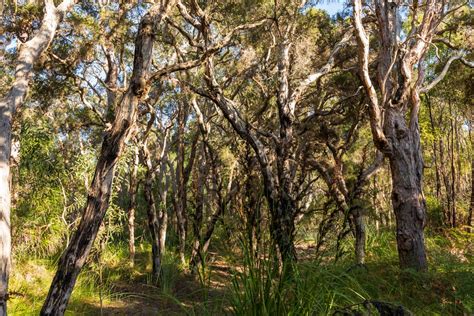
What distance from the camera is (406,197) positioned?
5.84 m

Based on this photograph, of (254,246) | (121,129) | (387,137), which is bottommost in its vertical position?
(254,246)

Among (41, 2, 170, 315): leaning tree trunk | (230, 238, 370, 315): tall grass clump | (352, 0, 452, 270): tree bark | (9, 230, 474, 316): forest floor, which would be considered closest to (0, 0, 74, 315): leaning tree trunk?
(9, 230, 474, 316): forest floor

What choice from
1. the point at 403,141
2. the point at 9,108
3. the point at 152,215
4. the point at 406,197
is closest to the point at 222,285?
the point at 406,197

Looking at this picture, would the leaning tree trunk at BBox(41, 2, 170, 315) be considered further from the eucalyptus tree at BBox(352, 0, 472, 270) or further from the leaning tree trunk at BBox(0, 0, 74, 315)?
A: the eucalyptus tree at BBox(352, 0, 472, 270)

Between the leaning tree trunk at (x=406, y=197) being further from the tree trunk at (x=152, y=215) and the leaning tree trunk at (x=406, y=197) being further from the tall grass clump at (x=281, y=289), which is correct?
the tree trunk at (x=152, y=215)

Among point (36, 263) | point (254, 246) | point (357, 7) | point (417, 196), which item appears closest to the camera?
point (254, 246)

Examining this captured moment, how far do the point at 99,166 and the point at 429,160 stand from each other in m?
19.1

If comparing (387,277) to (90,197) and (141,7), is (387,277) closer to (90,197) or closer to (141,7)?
(90,197)

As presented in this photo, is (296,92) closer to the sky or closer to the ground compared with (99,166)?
closer to the sky

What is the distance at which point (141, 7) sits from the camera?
31.4ft

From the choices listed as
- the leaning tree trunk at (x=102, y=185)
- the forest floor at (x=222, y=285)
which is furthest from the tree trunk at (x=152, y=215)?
the leaning tree trunk at (x=102, y=185)

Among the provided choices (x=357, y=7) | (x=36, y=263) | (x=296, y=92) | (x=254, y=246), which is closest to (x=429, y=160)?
(x=296, y=92)

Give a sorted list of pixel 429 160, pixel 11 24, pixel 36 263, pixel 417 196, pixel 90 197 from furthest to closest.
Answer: pixel 429 160 → pixel 11 24 → pixel 36 263 → pixel 417 196 → pixel 90 197

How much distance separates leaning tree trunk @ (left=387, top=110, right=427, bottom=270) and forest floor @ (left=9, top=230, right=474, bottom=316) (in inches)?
16.5
